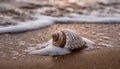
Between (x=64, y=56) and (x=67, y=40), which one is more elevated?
(x=67, y=40)

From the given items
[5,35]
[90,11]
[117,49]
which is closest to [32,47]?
[5,35]

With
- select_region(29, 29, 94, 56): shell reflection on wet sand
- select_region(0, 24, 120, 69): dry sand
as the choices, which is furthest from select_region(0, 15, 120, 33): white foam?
select_region(29, 29, 94, 56): shell reflection on wet sand

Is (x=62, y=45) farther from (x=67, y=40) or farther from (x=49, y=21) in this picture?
(x=49, y=21)

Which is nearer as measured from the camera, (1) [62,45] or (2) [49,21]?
(1) [62,45]

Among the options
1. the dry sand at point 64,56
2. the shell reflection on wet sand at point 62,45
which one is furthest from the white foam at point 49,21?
the shell reflection on wet sand at point 62,45

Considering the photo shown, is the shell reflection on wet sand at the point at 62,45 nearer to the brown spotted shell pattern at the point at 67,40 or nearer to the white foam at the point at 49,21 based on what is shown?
the brown spotted shell pattern at the point at 67,40

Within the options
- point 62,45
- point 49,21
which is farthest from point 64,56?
point 49,21

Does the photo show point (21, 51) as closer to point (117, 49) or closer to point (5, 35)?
point (5, 35)

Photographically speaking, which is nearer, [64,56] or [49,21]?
[64,56]
